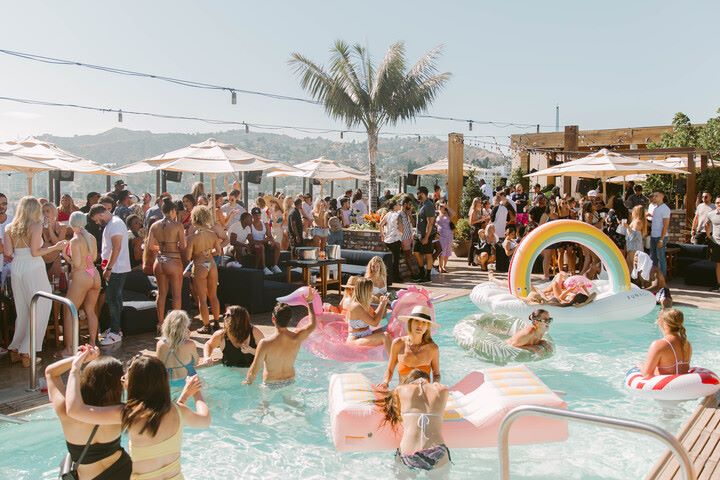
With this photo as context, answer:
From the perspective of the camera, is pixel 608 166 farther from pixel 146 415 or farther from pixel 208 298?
pixel 146 415

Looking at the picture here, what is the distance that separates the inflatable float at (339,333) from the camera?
7.59 meters

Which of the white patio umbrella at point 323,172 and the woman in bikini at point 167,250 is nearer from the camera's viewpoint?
the woman in bikini at point 167,250

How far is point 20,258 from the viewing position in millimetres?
6793

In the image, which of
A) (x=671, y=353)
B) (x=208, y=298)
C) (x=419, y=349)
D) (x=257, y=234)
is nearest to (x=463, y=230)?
(x=257, y=234)

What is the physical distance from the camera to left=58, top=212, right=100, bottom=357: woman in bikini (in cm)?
700

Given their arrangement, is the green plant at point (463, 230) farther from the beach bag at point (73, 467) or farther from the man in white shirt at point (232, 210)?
the beach bag at point (73, 467)

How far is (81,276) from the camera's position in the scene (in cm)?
716

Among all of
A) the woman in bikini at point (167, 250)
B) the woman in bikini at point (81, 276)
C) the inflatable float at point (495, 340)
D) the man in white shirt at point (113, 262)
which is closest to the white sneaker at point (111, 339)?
the man in white shirt at point (113, 262)

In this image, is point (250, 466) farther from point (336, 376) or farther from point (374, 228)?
point (374, 228)

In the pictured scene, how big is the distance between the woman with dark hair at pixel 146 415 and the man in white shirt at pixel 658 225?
11080 mm

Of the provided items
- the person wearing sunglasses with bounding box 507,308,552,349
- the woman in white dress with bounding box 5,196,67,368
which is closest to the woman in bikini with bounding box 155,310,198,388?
the woman in white dress with bounding box 5,196,67,368

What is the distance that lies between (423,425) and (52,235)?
5.31 m

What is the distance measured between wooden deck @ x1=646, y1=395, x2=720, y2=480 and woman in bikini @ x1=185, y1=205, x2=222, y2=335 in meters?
5.59

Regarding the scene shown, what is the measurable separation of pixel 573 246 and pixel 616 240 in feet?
2.79
